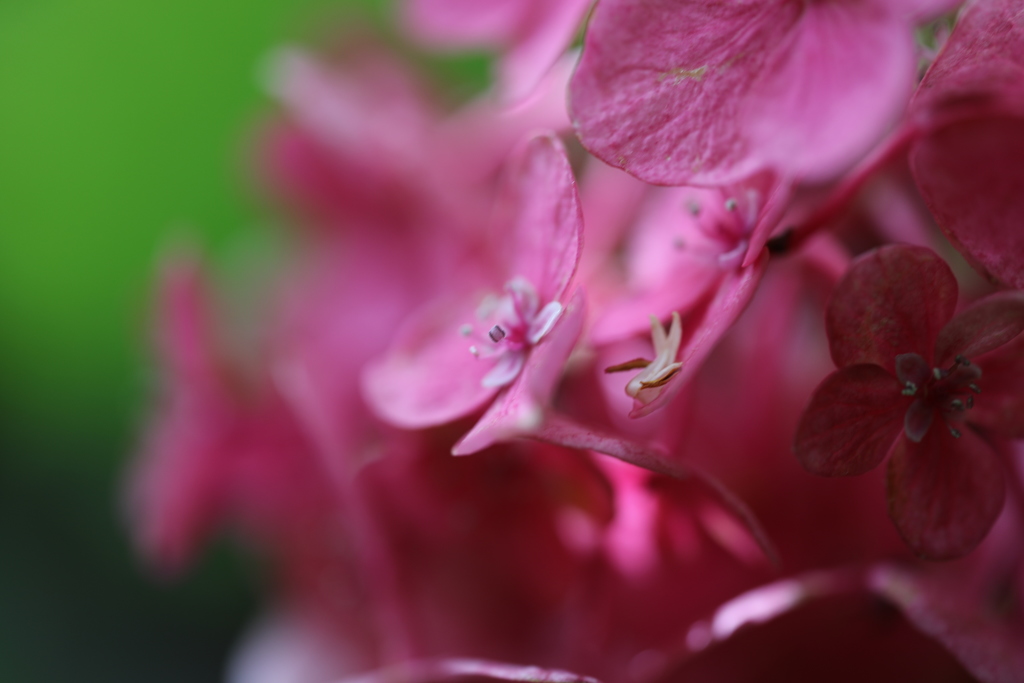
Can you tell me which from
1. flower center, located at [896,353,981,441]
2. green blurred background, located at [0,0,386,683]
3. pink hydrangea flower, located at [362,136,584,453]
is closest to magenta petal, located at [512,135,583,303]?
pink hydrangea flower, located at [362,136,584,453]

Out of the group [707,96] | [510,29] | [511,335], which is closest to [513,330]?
[511,335]

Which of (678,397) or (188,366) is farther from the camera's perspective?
(188,366)

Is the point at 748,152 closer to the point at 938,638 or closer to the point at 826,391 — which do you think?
the point at 826,391

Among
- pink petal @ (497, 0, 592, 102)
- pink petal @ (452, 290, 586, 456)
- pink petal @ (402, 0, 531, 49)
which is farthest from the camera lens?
pink petal @ (402, 0, 531, 49)

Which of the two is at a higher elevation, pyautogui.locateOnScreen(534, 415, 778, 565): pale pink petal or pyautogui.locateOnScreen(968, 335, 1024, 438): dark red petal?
pyautogui.locateOnScreen(534, 415, 778, 565): pale pink petal

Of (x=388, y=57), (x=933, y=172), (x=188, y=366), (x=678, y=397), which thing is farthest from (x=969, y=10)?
(x=388, y=57)

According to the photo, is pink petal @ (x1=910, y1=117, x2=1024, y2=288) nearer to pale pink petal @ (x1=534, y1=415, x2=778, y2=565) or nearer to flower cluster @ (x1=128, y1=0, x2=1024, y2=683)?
flower cluster @ (x1=128, y1=0, x2=1024, y2=683)
